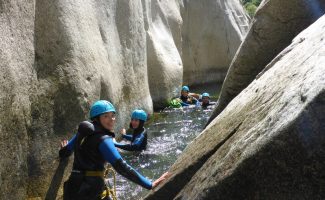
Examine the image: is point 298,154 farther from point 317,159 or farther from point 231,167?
point 231,167

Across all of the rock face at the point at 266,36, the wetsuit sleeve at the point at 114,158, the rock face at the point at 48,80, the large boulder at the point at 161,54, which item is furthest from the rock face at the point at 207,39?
the wetsuit sleeve at the point at 114,158

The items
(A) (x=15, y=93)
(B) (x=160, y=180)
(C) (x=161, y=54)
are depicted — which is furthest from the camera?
(C) (x=161, y=54)

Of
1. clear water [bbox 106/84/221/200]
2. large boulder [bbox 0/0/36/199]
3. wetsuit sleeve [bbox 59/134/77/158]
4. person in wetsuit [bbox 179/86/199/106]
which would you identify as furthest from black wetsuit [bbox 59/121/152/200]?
person in wetsuit [bbox 179/86/199/106]

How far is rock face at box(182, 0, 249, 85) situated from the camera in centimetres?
2656

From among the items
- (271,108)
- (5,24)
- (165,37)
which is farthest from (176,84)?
(271,108)

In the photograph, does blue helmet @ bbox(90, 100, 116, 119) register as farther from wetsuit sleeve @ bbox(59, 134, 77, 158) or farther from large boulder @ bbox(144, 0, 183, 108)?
large boulder @ bbox(144, 0, 183, 108)

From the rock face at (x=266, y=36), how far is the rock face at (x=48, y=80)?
2827mm

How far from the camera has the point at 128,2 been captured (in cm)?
1370

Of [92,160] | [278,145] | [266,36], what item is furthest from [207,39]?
[278,145]

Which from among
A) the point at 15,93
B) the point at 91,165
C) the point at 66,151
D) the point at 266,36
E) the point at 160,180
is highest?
the point at 15,93

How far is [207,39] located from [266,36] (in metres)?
19.5

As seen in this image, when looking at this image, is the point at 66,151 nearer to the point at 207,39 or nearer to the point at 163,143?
the point at 163,143

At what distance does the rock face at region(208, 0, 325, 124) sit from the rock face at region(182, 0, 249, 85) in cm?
1725

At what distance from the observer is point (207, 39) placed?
27.4 meters
